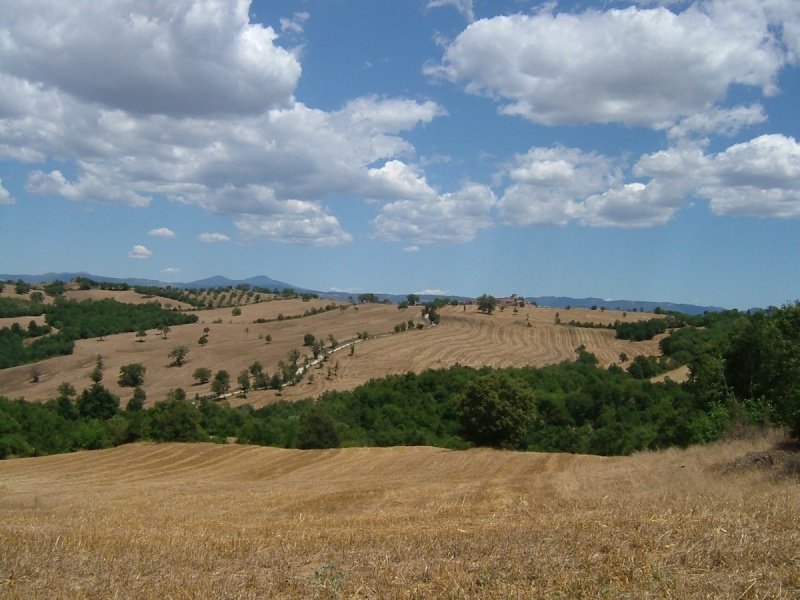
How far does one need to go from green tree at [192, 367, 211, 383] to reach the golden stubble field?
1.21 meters

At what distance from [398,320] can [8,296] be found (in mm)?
107736

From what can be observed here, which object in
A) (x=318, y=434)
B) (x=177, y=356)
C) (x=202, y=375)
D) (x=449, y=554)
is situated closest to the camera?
(x=449, y=554)

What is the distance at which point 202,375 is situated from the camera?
336 ft

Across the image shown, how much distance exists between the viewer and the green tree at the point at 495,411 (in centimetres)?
5262

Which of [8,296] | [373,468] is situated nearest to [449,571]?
[373,468]

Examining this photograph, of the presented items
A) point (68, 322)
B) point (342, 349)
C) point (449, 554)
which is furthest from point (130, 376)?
point (449, 554)

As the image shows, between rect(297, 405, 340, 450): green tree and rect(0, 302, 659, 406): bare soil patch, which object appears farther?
rect(0, 302, 659, 406): bare soil patch

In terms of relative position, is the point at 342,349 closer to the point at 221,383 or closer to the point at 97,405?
the point at 221,383

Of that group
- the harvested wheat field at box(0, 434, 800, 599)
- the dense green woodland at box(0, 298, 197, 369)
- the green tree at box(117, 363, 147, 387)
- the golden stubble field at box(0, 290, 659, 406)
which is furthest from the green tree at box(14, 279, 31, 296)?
the harvested wheat field at box(0, 434, 800, 599)

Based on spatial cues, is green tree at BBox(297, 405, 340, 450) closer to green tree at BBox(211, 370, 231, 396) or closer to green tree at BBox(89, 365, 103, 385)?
green tree at BBox(211, 370, 231, 396)

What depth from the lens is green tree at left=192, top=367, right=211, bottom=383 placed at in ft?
335

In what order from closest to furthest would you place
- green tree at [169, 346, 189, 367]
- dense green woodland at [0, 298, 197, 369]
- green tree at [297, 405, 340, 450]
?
green tree at [297, 405, 340, 450], green tree at [169, 346, 189, 367], dense green woodland at [0, 298, 197, 369]

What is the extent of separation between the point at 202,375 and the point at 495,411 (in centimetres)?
Answer: 6308

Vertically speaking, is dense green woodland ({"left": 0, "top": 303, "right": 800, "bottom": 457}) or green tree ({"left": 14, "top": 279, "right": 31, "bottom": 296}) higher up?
green tree ({"left": 14, "top": 279, "right": 31, "bottom": 296})
